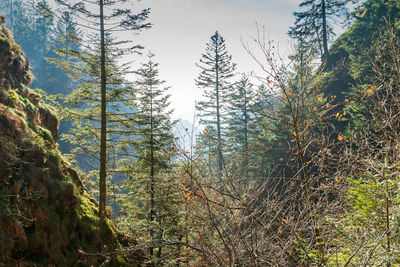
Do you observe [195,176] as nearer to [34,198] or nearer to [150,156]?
[34,198]

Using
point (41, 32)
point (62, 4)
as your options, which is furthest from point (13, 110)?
point (41, 32)

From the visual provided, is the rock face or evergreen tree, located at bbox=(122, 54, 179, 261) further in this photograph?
evergreen tree, located at bbox=(122, 54, 179, 261)

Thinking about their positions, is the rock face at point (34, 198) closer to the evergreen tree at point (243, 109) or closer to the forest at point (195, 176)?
the forest at point (195, 176)

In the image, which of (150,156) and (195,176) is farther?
(150,156)

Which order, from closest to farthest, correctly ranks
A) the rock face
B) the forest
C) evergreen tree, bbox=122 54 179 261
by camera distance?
the forest < the rock face < evergreen tree, bbox=122 54 179 261

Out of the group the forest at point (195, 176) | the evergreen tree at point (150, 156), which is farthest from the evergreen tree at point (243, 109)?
the evergreen tree at point (150, 156)

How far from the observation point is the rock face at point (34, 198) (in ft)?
17.2

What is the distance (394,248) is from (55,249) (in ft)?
23.8

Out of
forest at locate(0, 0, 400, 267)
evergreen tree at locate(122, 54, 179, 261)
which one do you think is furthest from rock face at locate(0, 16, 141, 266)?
evergreen tree at locate(122, 54, 179, 261)

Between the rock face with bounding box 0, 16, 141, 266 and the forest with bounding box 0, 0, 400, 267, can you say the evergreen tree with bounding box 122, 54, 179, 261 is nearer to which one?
the forest with bounding box 0, 0, 400, 267

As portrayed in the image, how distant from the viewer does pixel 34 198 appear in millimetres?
5895

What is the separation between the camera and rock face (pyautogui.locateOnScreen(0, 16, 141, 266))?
525 centimetres

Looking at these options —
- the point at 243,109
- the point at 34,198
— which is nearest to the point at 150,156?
the point at 34,198

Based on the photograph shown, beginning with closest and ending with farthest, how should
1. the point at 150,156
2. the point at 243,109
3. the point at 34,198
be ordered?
the point at 243,109
the point at 34,198
the point at 150,156
